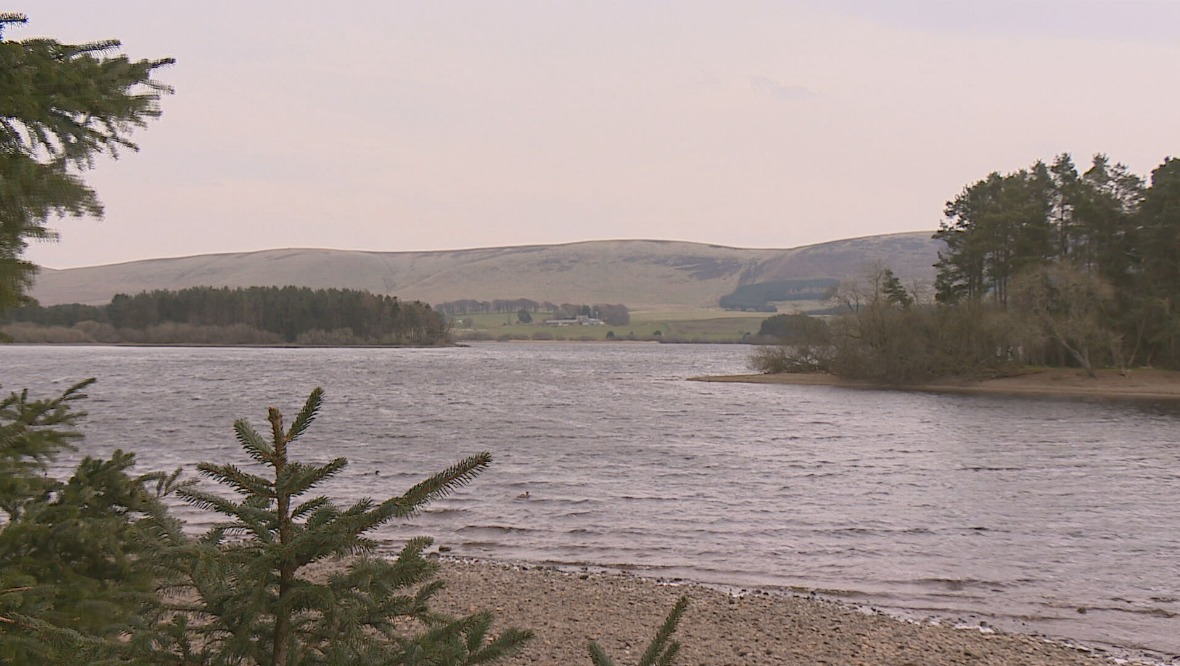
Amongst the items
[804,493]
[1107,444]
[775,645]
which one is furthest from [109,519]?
[1107,444]

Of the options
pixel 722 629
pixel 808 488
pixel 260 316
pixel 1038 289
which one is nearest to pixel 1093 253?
pixel 1038 289

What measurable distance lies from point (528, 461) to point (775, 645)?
19.4 metres

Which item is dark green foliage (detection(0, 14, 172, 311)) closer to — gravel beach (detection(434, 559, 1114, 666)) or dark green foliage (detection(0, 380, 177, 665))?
dark green foliage (detection(0, 380, 177, 665))

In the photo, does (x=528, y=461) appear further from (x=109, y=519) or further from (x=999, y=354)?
(x=999, y=354)

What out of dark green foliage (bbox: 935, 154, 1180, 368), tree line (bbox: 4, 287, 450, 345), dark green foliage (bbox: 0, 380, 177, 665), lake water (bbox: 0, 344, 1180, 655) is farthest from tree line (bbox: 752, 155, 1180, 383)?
tree line (bbox: 4, 287, 450, 345)

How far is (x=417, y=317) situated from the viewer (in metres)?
187

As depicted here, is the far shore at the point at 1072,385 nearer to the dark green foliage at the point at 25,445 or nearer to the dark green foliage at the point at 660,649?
the dark green foliage at the point at 660,649

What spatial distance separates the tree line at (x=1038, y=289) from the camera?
199 ft

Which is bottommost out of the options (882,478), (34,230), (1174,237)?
(882,478)

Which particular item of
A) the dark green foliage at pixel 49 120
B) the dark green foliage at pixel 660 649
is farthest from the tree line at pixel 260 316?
the dark green foliage at pixel 660 649

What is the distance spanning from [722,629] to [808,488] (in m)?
14.5

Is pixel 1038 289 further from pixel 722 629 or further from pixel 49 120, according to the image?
pixel 49 120

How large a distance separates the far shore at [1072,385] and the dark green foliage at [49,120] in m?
67.9

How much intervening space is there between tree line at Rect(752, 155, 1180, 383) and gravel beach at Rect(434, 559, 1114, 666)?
186ft
